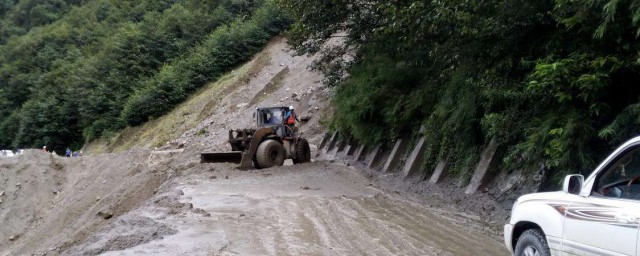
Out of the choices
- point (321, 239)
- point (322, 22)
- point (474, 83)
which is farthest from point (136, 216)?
point (322, 22)

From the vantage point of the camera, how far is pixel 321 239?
8484 mm

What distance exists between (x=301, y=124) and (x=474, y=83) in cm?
2040

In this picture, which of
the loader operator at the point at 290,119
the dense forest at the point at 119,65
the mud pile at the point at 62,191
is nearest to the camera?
the mud pile at the point at 62,191

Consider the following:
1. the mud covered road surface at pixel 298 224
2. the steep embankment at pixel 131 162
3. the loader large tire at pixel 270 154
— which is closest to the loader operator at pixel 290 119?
the loader large tire at pixel 270 154

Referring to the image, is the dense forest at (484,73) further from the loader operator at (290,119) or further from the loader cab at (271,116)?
the loader cab at (271,116)

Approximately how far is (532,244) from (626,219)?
56.0 inches

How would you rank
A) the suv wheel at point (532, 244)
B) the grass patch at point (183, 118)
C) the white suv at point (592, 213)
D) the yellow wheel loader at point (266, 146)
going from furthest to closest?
the grass patch at point (183, 118), the yellow wheel loader at point (266, 146), the suv wheel at point (532, 244), the white suv at point (592, 213)

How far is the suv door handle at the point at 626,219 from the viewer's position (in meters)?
4.25

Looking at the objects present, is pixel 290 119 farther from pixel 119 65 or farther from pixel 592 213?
pixel 119 65

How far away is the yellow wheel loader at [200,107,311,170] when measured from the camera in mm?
18938

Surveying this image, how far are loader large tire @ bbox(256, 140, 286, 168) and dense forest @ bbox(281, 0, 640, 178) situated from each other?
12.7 feet

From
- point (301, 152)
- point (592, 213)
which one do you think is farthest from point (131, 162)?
point (592, 213)

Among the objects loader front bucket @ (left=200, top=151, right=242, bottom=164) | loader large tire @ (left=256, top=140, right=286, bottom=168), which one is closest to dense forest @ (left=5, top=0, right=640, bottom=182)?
loader large tire @ (left=256, top=140, right=286, bottom=168)

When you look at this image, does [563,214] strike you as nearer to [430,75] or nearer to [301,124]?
[430,75]
